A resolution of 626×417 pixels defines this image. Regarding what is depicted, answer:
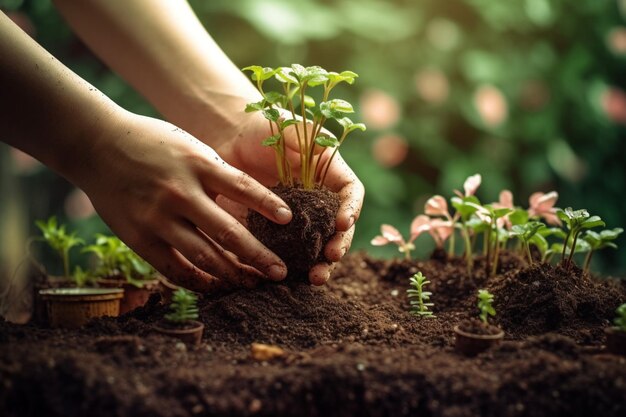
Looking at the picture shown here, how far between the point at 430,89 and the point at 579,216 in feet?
5.25

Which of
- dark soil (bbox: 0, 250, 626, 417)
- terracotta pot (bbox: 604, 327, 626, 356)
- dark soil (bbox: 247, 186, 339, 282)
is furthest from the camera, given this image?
dark soil (bbox: 247, 186, 339, 282)

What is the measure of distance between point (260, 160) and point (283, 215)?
0.41 meters

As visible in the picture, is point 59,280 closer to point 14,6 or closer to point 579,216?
point 14,6

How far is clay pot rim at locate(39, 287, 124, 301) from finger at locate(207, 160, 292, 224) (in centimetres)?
54

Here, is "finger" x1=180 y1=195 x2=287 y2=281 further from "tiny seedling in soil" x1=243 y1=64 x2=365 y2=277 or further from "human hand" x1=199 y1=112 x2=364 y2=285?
"human hand" x1=199 y1=112 x2=364 y2=285

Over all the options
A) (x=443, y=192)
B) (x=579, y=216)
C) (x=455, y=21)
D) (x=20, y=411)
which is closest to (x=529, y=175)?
(x=443, y=192)

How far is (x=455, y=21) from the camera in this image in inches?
125

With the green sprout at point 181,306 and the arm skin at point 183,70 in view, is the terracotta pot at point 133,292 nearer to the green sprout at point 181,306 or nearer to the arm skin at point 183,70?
the arm skin at point 183,70

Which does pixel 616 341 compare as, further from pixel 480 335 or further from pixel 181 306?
pixel 181 306

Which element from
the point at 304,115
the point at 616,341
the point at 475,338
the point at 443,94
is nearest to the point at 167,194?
the point at 304,115

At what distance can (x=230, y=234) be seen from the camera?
1.48 metres

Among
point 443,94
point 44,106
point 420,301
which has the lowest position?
point 420,301

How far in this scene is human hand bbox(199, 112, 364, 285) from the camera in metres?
1.76

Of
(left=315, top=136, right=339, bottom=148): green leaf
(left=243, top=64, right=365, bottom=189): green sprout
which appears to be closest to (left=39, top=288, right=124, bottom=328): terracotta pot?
(left=243, top=64, right=365, bottom=189): green sprout
